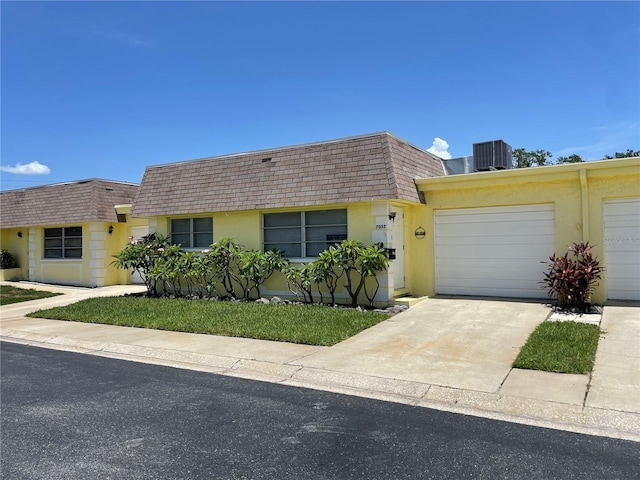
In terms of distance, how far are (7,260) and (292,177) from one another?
15666 millimetres

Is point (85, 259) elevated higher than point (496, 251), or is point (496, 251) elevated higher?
point (496, 251)

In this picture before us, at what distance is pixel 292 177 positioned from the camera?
12.4m

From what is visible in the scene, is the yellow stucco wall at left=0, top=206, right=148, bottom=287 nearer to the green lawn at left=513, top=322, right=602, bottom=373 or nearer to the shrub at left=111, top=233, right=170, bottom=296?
the shrub at left=111, top=233, right=170, bottom=296

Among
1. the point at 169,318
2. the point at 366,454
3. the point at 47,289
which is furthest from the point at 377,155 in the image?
the point at 47,289

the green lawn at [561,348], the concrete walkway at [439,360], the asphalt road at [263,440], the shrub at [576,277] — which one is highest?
the shrub at [576,277]

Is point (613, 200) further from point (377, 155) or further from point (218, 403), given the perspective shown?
point (218, 403)

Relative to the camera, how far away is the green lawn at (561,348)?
6.19 meters

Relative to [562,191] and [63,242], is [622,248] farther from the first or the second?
[63,242]

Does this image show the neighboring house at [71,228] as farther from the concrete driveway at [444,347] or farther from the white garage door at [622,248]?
the white garage door at [622,248]

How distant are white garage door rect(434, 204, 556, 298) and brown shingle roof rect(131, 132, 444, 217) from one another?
152 centimetres

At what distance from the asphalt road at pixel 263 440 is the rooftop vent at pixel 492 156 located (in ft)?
31.6

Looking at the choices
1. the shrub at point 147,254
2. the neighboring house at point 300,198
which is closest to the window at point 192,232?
the neighboring house at point 300,198

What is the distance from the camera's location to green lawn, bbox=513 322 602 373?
619 cm

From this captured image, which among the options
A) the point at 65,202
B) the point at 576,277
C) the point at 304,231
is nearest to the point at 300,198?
the point at 304,231
